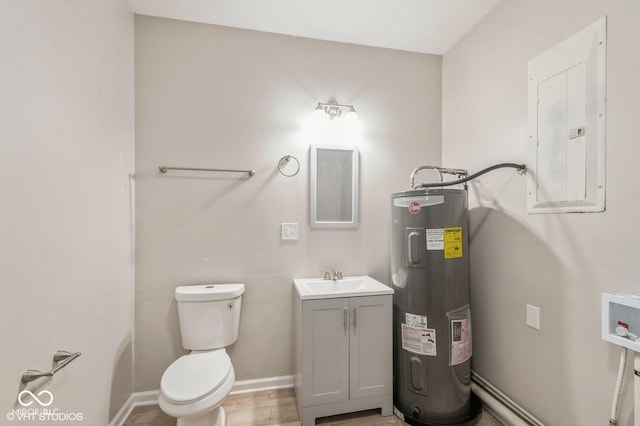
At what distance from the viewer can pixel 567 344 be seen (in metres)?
1.27

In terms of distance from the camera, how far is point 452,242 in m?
1.53

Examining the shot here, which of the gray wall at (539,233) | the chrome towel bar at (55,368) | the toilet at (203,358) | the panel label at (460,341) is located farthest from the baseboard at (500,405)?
the chrome towel bar at (55,368)

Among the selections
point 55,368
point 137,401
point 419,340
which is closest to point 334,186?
point 419,340

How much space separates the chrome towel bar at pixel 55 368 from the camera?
887mm

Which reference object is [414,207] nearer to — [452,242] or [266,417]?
[452,242]

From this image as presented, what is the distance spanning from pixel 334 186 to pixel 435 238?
84 centimetres

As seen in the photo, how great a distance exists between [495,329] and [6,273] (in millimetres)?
2379

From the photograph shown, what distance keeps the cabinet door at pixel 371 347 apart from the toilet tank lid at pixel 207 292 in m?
0.79

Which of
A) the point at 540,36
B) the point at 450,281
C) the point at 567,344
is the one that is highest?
the point at 540,36

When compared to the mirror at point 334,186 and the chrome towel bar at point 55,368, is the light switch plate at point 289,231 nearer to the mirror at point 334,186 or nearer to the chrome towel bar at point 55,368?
the mirror at point 334,186

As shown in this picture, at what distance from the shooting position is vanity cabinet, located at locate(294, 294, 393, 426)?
1.54 meters

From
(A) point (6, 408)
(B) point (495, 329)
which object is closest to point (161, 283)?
(A) point (6, 408)

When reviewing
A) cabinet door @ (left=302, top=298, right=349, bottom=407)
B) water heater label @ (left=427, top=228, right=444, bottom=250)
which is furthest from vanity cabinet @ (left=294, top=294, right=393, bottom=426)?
water heater label @ (left=427, top=228, right=444, bottom=250)

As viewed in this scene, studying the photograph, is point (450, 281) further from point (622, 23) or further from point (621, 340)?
point (622, 23)
